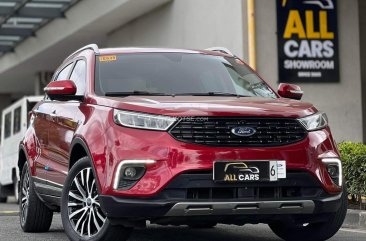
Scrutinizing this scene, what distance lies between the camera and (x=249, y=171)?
225 inches

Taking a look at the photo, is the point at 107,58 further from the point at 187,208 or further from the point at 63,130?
the point at 187,208

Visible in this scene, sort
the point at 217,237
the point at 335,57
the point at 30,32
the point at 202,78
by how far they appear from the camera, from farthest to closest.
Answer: the point at 30,32, the point at 335,57, the point at 217,237, the point at 202,78

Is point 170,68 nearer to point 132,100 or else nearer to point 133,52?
point 133,52

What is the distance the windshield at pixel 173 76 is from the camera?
6785 mm

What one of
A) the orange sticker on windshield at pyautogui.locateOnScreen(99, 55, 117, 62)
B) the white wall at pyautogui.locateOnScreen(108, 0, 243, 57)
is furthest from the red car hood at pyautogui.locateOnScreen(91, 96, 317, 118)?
the white wall at pyautogui.locateOnScreen(108, 0, 243, 57)

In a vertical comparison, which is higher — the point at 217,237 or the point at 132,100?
the point at 132,100

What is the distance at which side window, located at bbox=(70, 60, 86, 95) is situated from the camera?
7.05 meters

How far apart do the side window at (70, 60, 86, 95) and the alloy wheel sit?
3.02 feet

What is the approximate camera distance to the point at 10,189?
18.2 m

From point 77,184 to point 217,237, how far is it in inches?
70.4

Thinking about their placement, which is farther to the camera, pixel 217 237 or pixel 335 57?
pixel 335 57

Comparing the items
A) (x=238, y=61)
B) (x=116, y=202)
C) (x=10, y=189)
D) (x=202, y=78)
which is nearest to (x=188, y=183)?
(x=116, y=202)

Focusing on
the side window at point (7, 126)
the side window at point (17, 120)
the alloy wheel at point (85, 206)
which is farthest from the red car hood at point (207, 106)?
the side window at point (7, 126)

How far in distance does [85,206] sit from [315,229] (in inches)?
75.6
